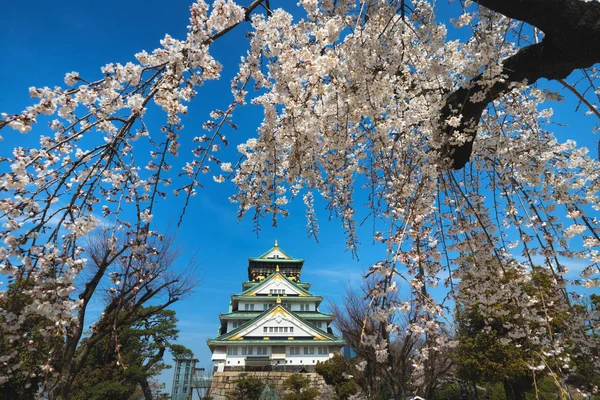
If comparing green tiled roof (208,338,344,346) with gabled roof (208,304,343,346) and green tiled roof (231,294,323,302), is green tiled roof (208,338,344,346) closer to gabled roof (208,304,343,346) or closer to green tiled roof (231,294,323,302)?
gabled roof (208,304,343,346)

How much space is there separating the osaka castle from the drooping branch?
71.5 ft

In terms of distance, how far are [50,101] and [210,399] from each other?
19345 mm

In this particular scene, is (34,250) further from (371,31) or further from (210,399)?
(210,399)

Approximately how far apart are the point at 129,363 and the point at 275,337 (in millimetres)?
10891

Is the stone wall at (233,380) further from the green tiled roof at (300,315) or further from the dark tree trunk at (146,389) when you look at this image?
the green tiled roof at (300,315)

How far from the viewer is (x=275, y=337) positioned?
903 inches

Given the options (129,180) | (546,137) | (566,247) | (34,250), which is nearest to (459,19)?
(546,137)

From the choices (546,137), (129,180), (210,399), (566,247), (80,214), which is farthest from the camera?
(210,399)

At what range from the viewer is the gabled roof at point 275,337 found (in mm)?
22458

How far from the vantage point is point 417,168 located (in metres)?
2.95

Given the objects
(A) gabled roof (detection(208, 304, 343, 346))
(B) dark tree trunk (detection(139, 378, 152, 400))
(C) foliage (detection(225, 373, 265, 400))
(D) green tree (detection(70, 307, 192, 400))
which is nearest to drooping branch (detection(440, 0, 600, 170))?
(D) green tree (detection(70, 307, 192, 400))

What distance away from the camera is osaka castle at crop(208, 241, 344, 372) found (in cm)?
2206

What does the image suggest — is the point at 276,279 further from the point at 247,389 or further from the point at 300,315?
the point at 247,389

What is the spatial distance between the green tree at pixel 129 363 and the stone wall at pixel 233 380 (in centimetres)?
247
